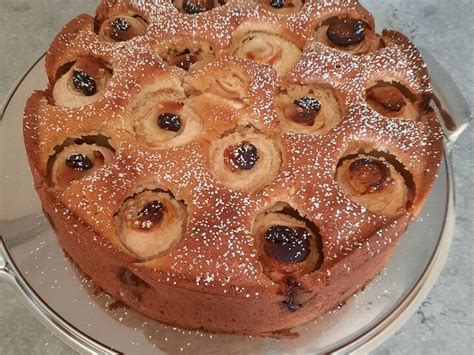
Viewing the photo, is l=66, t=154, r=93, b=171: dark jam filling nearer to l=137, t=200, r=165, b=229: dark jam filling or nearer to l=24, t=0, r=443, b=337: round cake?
l=24, t=0, r=443, b=337: round cake

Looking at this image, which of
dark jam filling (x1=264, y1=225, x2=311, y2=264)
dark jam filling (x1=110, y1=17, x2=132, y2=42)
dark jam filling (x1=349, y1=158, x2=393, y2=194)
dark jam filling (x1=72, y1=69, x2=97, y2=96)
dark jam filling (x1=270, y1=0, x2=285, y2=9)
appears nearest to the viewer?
dark jam filling (x1=264, y1=225, x2=311, y2=264)

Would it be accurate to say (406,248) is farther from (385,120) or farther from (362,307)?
(385,120)

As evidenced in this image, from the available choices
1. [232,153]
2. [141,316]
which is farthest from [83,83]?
[141,316]

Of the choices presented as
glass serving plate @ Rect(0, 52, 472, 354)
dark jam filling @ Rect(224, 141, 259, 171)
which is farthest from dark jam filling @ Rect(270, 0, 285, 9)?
glass serving plate @ Rect(0, 52, 472, 354)

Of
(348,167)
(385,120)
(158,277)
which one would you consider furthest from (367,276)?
(158,277)

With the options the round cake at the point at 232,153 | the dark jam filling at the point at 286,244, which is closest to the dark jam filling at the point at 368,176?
the round cake at the point at 232,153

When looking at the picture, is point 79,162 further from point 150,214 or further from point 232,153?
point 232,153

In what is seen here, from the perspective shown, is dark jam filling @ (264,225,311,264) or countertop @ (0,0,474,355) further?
countertop @ (0,0,474,355)
